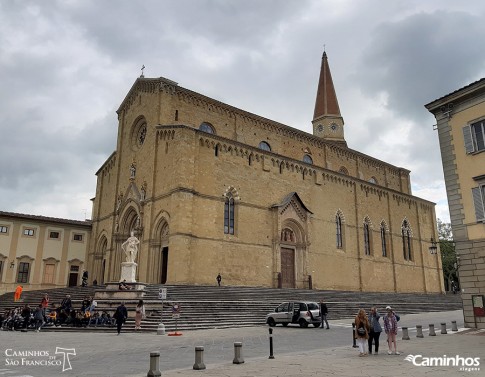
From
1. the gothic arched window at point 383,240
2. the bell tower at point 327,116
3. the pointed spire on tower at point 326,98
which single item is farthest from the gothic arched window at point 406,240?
the pointed spire on tower at point 326,98

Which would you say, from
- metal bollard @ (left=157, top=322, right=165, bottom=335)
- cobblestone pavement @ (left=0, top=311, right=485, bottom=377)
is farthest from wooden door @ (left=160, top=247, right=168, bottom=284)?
metal bollard @ (left=157, top=322, right=165, bottom=335)

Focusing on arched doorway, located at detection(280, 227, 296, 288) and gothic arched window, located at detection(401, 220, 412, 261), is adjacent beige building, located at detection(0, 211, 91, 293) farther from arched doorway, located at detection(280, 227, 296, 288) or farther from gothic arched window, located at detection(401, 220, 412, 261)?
gothic arched window, located at detection(401, 220, 412, 261)

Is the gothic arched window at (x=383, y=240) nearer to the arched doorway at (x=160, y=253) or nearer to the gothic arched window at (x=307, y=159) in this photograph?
the gothic arched window at (x=307, y=159)

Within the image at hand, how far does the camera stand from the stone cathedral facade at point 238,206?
2916 cm

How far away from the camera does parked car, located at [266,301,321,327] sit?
19.1m

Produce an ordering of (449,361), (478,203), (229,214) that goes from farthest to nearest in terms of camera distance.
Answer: (229,214) < (478,203) < (449,361)

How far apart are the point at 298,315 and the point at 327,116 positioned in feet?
116

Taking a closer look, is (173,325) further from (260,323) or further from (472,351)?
(472,351)

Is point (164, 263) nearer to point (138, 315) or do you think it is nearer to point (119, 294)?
point (119, 294)

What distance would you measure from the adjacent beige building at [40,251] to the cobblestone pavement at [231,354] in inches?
832

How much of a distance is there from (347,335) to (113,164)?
2901 cm

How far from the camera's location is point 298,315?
19.3 m

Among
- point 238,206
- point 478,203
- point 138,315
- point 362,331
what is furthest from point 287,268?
point 362,331

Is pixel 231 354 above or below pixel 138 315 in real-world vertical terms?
below
